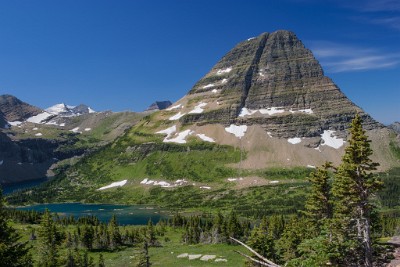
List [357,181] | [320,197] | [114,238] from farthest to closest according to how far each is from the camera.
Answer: [114,238], [320,197], [357,181]

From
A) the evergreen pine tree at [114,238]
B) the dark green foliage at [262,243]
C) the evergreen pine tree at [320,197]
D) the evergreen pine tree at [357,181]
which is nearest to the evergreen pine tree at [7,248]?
the evergreen pine tree at [357,181]

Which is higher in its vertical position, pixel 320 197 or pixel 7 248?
pixel 320 197

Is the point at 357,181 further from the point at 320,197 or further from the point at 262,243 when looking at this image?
the point at 262,243

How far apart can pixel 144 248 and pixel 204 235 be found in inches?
3108

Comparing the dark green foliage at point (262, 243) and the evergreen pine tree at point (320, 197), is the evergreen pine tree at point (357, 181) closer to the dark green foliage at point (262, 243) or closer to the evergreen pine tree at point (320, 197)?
the evergreen pine tree at point (320, 197)

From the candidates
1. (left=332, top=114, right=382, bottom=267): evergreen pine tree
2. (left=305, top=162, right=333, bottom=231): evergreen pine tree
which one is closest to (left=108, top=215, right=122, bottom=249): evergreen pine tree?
(left=305, top=162, right=333, bottom=231): evergreen pine tree

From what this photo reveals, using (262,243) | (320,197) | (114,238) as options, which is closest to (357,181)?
(320,197)

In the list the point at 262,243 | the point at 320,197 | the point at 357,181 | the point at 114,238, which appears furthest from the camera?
the point at 114,238

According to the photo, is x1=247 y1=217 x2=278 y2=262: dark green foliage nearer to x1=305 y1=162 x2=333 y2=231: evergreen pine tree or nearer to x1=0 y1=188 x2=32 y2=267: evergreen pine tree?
x1=305 y1=162 x2=333 y2=231: evergreen pine tree

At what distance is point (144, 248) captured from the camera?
88125 mm

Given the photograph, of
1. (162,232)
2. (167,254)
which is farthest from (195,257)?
(162,232)

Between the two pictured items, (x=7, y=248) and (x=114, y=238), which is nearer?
(x=7, y=248)

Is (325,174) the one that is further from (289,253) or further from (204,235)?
(204,235)

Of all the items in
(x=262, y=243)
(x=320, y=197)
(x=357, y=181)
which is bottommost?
(x=262, y=243)
